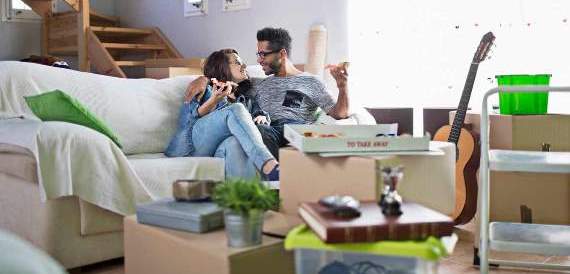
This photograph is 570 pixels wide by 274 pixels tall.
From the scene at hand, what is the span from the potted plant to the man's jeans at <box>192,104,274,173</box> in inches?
55.6

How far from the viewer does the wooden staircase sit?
5.74 metres

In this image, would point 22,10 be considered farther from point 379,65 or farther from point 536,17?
point 536,17

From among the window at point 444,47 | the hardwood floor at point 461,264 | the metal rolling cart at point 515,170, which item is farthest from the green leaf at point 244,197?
the window at point 444,47

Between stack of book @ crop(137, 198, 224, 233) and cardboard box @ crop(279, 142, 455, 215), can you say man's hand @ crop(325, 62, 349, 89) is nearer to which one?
cardboard box @ crop(279, 142, 455, 215)

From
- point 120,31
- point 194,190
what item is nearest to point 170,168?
point 194,190

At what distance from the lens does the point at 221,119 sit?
296 centimetres

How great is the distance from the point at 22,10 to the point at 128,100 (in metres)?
3.75

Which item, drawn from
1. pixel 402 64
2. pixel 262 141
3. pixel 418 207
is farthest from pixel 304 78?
pixel 418 207

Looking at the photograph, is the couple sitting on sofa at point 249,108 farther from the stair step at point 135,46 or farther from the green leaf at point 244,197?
the stair step at point 135,46

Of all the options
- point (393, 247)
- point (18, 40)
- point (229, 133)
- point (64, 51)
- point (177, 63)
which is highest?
point (18, 40)

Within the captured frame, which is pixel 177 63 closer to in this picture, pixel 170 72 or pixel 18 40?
pixel 170 72

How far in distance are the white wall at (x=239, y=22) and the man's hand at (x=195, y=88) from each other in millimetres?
1696

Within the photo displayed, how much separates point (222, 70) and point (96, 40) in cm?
283

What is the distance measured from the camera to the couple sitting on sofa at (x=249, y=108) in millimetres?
2876
